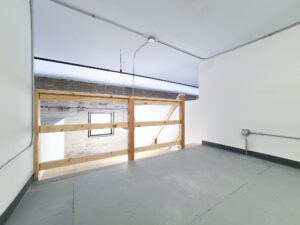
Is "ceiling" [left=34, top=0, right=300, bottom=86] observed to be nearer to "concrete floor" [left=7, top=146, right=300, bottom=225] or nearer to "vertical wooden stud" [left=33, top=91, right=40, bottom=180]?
"vertical wooden stud" [left=33, top=91, right=40, bottom=180]

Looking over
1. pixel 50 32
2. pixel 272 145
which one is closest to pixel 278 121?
pixel 272 145

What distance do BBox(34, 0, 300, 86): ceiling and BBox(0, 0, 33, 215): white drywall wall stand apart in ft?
2.21

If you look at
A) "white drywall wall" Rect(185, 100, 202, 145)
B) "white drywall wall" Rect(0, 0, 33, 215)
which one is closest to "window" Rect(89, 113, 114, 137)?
"white drywall wall" Rect(185, 100, 202, 145)

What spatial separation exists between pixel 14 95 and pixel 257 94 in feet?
11.7

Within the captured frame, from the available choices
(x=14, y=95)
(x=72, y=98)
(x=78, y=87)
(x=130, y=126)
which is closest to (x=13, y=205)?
(x=14, y=95)

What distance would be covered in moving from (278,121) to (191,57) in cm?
222

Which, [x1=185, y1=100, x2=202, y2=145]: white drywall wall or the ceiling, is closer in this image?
the ceiling

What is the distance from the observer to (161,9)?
177 centimetres

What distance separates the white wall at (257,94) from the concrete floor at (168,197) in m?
0.65

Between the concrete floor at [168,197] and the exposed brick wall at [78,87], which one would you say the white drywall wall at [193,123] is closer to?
the concrete floor at [168,197]

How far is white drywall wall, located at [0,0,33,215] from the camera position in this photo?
39.8 inches

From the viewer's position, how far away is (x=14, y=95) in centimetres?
117

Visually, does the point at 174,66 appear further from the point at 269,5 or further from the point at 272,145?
the point at 272,145

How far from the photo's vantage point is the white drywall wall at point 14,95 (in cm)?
101
